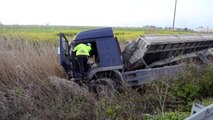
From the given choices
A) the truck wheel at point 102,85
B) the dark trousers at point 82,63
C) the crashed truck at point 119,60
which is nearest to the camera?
the truck wheel at point 102,85

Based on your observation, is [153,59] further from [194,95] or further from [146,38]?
[194,95]

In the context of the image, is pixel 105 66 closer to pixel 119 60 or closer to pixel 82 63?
pixel 119 60

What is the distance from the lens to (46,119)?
547 cm

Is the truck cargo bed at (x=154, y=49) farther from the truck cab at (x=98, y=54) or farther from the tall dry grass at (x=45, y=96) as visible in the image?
the tall dry grass at (x=45, y=96)

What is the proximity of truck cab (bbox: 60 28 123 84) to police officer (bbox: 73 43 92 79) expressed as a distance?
0.12m

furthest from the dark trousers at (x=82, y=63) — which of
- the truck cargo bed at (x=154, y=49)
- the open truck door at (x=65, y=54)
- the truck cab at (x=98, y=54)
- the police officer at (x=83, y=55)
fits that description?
the truck cargo bed at (x=154, y=49)

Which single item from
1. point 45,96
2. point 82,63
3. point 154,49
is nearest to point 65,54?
point 82,63

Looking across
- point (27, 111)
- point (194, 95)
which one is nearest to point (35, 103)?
point (27, 111)

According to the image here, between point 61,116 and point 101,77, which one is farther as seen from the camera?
point 101,77

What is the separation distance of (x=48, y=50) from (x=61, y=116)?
3937 mm

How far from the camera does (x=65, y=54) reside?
300 inches

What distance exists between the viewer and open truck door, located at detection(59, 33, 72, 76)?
750 centimetres

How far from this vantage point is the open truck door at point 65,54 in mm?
7500

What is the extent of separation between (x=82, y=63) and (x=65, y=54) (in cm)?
54
